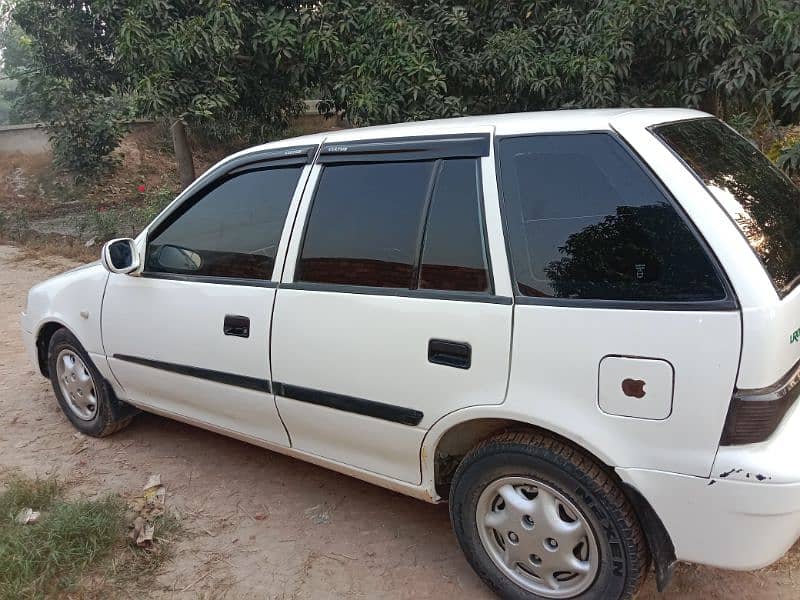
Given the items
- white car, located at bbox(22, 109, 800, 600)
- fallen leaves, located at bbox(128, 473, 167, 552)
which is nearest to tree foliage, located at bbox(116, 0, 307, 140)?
white car, located at bbox(22, 109, 800, 600)

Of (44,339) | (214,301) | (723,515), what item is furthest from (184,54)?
(723,515)

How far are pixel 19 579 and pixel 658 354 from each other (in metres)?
2.59

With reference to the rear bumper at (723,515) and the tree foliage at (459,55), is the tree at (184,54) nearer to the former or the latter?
the tree foliage at (459,55)

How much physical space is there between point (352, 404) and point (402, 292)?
51cm

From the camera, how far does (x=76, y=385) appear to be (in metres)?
4.01

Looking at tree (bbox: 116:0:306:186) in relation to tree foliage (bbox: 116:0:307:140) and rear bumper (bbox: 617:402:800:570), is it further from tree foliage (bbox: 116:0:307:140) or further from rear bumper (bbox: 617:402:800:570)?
rear bumper (bbox: 617:402:800:570)

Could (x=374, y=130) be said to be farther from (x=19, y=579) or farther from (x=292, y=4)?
(x=292, y=4)

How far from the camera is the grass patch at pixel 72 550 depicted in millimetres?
2682

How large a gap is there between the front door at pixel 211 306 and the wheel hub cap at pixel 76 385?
20.7 inches

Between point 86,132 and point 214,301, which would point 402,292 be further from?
point 86,132

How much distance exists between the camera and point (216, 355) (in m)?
3.02

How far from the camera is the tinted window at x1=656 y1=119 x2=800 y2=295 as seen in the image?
6.61 feet

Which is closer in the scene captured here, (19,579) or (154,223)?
(19,579)

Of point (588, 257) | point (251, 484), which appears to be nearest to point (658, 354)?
point (588, 257)
